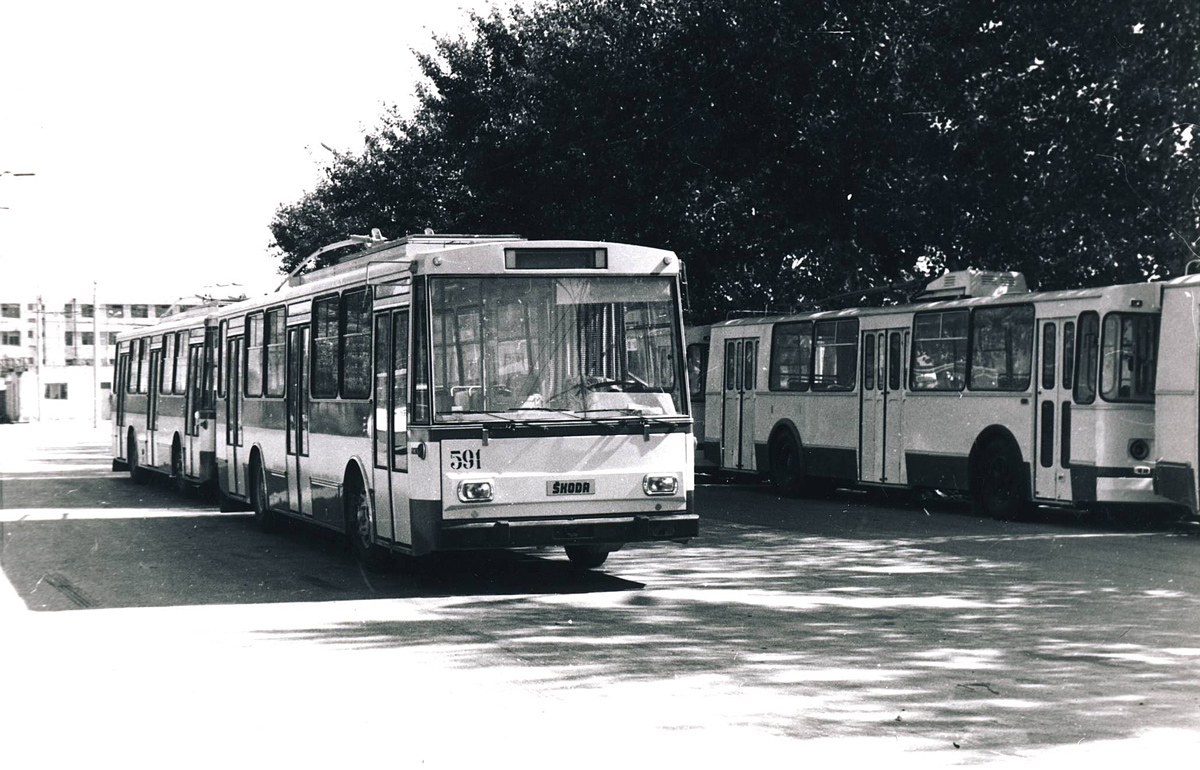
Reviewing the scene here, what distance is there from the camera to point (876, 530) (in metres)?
18.4

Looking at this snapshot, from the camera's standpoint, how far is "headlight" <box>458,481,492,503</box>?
39.2 feet

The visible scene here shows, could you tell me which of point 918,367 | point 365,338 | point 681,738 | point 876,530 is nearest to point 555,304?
point 365,338

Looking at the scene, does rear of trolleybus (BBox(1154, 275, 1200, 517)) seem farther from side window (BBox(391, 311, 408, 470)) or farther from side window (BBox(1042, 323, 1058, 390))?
side window (BBox(391, 311, 408, 470))

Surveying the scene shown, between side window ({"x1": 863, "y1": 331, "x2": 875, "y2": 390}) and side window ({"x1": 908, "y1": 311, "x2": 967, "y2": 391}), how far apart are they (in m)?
0.89

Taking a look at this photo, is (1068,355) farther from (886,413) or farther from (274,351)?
(274,351)

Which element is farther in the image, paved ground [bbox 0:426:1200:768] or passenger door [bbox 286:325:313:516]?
passenger door [bbox 286:325:313:516]

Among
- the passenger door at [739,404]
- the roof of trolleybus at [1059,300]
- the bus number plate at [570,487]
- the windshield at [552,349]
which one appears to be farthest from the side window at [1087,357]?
the bus number plate at [570,487]

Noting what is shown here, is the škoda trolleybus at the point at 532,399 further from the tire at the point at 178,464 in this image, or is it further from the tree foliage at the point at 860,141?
the tree foliage at the point at 860,141

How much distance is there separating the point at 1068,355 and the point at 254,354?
982cm

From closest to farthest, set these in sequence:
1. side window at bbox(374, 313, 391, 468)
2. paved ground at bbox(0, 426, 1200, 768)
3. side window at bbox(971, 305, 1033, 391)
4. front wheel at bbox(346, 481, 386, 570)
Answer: paved ground at bbox(0, 426, 1200, 768) < side window at bbox(374, 313, 391, 468) < front wheel at bbox(346, 481, 386, 570) < side window at bbox(971, 305, 1033, 391)

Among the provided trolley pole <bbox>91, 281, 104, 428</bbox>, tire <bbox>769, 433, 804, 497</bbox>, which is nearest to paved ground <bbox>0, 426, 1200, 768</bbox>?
tire <bbox>769, 433, 804, 497</bbox>

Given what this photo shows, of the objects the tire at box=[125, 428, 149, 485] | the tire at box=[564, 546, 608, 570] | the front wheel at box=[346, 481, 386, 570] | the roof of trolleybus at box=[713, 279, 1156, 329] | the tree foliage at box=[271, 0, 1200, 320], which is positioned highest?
the tree foliage at box=[271, 0, 1200, 320]

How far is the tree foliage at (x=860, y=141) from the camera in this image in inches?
950

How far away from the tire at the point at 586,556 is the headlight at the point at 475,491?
2.46 metres
